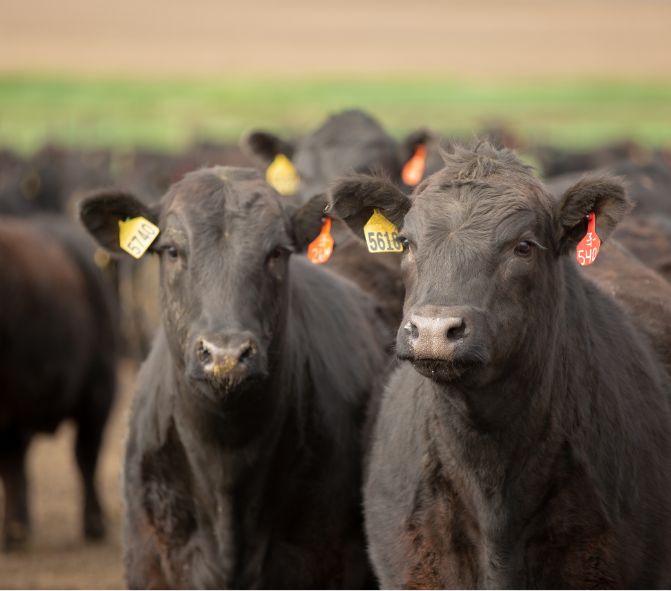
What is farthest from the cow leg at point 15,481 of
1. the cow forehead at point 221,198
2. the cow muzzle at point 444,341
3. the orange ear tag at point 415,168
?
the cow muzzle at point 444,341

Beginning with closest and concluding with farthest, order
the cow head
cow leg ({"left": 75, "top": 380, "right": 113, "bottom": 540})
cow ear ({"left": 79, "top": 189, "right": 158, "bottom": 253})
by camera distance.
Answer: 1. cow ear ({"left": 79, "top": 189, "right": 158, "bottom": 253})
2. the cow head
3. cow leg ({"left": 75, "top": 380, "right": 113, "bottom": 540})

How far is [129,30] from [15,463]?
7037cm

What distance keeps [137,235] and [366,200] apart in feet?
3.53

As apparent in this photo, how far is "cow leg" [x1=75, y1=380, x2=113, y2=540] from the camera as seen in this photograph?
1031cm

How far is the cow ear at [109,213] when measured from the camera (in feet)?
19.5

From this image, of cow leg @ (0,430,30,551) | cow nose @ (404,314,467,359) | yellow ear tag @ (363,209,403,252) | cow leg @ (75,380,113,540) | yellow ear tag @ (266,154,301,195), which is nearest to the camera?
cow nose @ (404,314,467,359)

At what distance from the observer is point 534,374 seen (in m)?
4.96

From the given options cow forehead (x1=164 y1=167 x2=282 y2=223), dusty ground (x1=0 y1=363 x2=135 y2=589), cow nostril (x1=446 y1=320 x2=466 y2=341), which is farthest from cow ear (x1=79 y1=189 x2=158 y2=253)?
cow nostril (x1=446 y1=320 x2=466 y2=341)

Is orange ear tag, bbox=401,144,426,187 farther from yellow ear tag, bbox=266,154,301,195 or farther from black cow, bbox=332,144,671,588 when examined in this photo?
black cow, bbox=332,144,671,588

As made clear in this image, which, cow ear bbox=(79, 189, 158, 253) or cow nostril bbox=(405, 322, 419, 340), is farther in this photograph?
cow ear bbox=(79, 189, 158, 253)

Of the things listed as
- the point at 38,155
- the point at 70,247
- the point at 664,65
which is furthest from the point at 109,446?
the point at 664,65

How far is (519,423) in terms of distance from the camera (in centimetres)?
498

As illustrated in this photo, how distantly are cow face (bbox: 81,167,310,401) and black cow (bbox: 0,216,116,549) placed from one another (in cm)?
412

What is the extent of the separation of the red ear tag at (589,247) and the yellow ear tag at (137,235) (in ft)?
5.79
